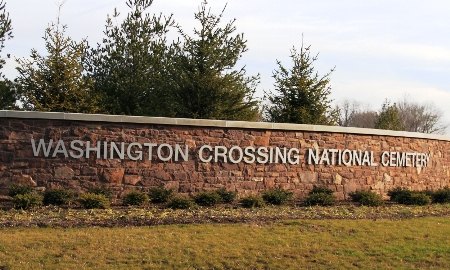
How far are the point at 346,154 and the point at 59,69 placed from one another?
1067 cm

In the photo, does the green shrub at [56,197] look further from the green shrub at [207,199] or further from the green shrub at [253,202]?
the green shrub at [253,202]

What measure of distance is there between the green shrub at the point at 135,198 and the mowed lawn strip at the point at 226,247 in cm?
292

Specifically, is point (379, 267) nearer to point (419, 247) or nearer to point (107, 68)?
point (419, 247)

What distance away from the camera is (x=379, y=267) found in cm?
831

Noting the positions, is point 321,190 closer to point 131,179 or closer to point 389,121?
point 131,179

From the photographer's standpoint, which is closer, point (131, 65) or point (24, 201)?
point (24, 201)

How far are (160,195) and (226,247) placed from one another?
5.00 meters

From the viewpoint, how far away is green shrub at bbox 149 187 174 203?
13.7 m

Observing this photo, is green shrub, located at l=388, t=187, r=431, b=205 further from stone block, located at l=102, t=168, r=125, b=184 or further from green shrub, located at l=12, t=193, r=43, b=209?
green shrub, located at l=12, t=193, r=43, b=209

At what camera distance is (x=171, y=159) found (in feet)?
47.8

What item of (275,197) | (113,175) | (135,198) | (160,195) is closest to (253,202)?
(275,197)

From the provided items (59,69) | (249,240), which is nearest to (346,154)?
(249,240)

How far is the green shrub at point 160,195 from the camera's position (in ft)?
44.9

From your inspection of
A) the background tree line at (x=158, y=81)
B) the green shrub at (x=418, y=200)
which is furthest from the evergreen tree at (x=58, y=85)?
the green shrub at (x=418, y=200)
